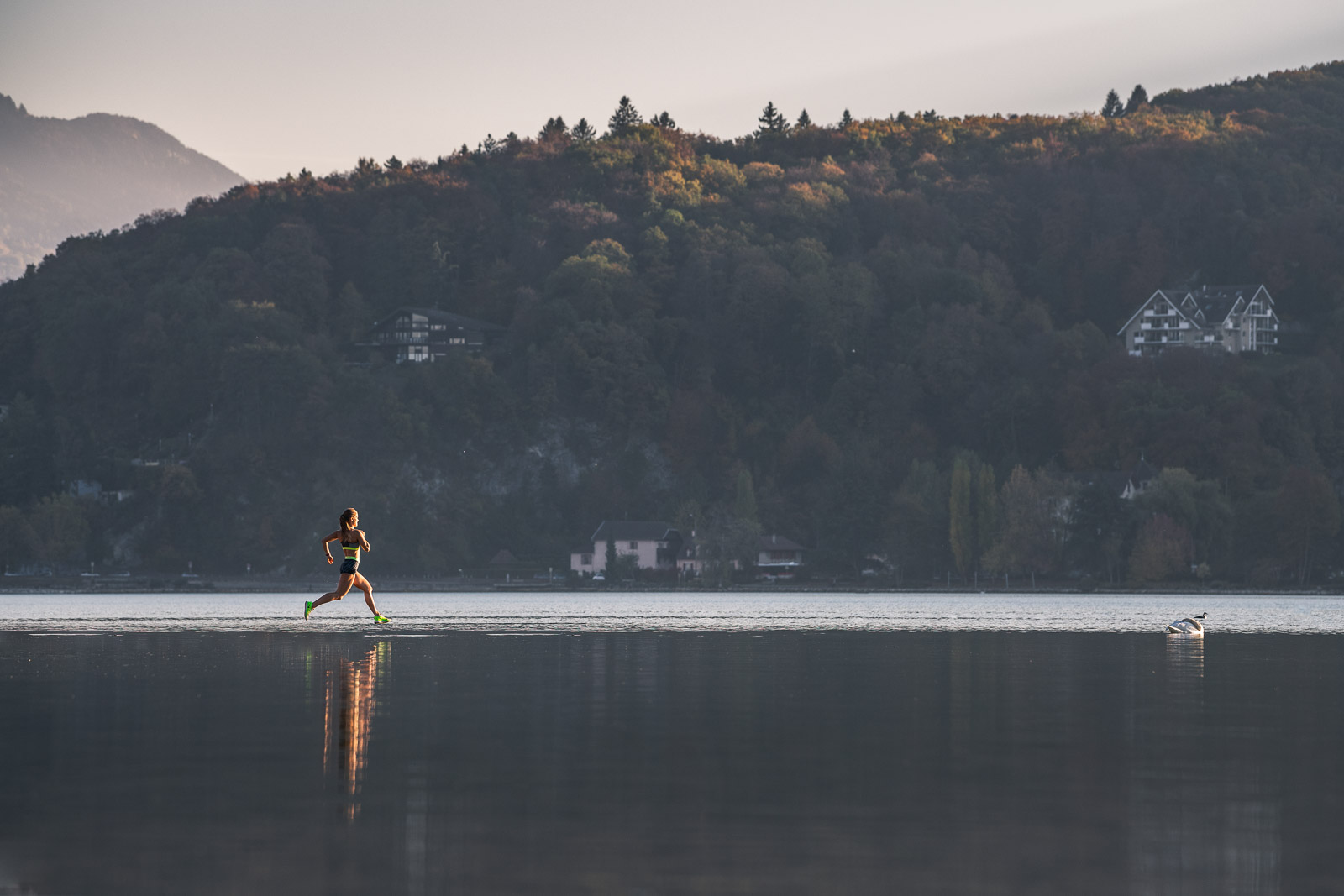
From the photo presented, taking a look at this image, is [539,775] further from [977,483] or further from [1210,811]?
[977,483]

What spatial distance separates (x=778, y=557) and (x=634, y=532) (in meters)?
17.3

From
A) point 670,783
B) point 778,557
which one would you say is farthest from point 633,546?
point 670,783

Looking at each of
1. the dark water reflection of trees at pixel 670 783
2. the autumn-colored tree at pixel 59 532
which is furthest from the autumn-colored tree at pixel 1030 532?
the dark water reflection of trees at pixel 670 783

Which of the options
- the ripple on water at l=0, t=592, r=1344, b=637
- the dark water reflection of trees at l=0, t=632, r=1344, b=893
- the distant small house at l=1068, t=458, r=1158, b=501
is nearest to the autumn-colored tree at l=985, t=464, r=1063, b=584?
the distant small house at l=1068, t=458, r=1158, b=501

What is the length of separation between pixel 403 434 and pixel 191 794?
17671 centimetres

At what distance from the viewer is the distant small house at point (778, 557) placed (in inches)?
7210

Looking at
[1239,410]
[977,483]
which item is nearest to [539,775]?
[977,483]

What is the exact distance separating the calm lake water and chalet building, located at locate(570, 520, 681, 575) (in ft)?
471

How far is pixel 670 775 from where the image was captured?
2012 cm

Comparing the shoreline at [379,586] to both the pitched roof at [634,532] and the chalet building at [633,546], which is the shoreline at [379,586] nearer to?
the chalet building at [633,546]

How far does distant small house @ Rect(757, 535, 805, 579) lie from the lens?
601ft

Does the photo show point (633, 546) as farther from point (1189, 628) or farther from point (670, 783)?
point (670, 783)

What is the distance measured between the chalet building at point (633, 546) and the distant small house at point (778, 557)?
36.0ft

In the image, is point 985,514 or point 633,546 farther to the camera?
point 633,546
